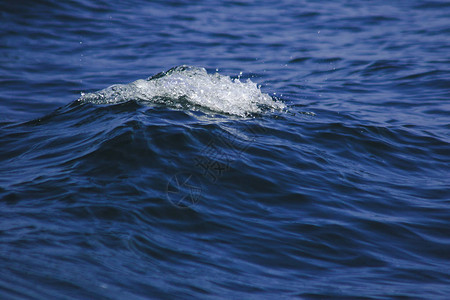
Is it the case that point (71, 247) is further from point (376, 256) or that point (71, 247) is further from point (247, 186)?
point (376, 256)

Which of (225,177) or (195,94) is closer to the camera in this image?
(225,177)

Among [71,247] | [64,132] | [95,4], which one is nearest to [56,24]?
[95,4]

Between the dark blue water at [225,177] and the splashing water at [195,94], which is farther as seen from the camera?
the splashing water at [195,94]

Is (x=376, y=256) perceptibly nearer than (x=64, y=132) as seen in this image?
Yes

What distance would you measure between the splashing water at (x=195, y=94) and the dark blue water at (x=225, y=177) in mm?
31

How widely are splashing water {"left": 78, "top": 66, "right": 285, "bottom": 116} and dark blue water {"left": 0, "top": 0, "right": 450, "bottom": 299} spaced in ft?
0.10

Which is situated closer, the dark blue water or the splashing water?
the dark blue water

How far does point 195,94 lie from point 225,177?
2.44 metres

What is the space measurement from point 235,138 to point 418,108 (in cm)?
409

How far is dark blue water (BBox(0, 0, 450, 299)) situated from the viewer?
13.6 feet

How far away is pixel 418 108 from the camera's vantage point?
920cm

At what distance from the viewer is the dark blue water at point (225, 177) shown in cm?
416

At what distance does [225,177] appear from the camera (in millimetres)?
5848

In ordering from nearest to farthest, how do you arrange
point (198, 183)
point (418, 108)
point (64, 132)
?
point (198, 183) → point (64, 132) → point (418, 108)
